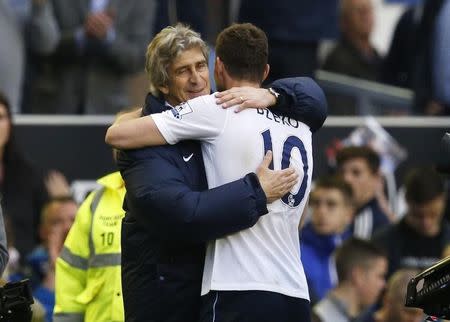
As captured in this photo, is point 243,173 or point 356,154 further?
point 356,154

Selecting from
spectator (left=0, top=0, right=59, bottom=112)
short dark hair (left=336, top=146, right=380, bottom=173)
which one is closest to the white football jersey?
short dark hair (left=336, top=146, right=380, bottom=173)

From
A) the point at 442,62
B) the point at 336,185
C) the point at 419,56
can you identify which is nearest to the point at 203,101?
the point at 336,185

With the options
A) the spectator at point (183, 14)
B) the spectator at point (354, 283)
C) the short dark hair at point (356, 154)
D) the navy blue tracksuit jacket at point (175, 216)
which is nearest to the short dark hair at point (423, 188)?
the short dark hair at point (356, 154)

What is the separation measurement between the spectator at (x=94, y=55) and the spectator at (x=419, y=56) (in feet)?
7.27

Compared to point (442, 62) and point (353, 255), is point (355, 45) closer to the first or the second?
point (442, 62)

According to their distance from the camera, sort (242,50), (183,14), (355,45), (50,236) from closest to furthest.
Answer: (242,50) → (50,236) → (183,14) → (355,45)

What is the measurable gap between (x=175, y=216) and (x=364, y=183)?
5.74m

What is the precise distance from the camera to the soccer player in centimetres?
624

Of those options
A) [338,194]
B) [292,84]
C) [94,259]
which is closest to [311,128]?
[292,84]

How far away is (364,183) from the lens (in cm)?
1177

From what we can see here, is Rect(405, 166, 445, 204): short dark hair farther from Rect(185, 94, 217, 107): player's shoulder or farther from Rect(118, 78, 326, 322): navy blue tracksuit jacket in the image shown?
Rect(185, 94, 217, 107): player's shoulder

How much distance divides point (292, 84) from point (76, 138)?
519 cm

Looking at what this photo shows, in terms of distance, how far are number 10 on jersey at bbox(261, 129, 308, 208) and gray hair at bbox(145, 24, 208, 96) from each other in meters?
0.52

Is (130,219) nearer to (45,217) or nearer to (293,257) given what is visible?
(293,257)
